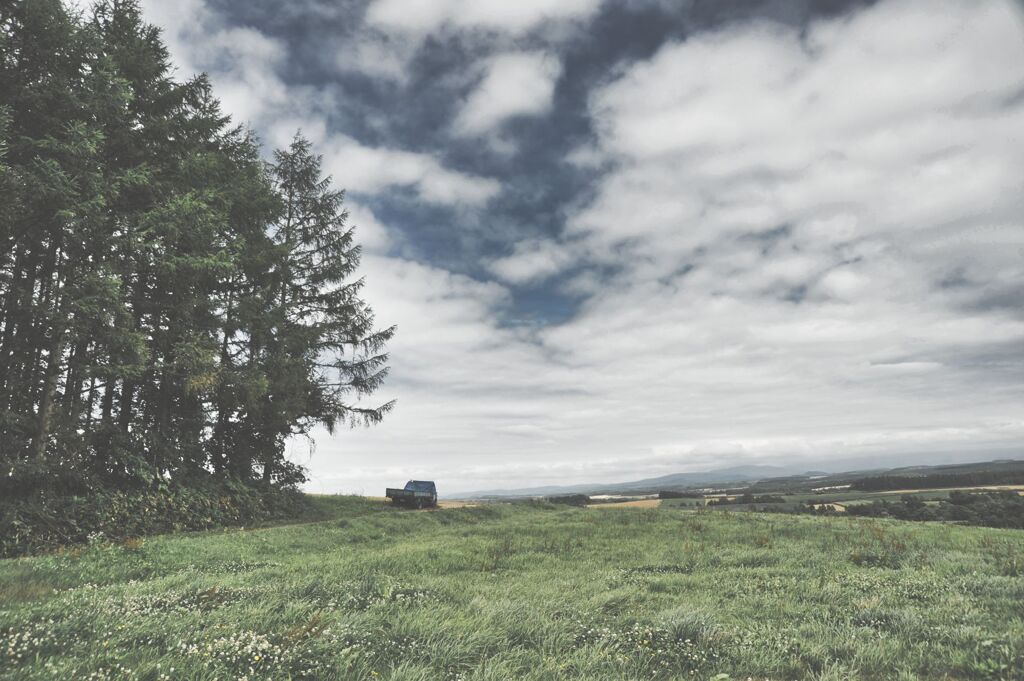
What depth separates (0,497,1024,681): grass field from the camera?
15.7 ft

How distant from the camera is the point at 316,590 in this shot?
7.35 metres

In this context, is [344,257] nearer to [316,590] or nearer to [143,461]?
[143,461]

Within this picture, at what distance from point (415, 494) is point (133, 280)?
785 inches

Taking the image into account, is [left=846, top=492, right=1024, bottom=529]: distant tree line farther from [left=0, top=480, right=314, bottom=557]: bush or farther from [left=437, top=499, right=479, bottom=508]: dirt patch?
[left=0, top=480, right=314, bottom=557]: bush

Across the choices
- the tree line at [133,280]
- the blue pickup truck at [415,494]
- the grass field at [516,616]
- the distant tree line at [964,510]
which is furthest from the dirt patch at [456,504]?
the distant tree line at [964,510]

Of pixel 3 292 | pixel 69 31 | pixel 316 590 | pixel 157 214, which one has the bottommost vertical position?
pixel 316 590

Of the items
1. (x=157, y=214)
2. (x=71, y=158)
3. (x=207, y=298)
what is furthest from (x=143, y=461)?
(x=71, y=158)

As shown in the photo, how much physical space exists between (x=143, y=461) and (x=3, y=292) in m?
7.12

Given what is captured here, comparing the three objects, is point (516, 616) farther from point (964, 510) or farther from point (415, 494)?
point (964, 510)

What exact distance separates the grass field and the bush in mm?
4771

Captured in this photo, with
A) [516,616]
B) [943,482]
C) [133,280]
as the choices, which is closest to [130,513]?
[133,280]

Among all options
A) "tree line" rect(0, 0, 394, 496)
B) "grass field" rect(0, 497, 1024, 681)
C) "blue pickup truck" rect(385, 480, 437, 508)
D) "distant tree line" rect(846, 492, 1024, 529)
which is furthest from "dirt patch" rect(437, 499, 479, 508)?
"distant tree line" rect(846, 492, 1024, 529)

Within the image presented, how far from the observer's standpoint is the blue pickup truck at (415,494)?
3259cm

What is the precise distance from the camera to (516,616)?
21.4 ft
